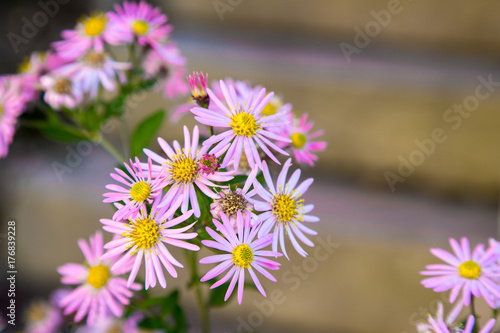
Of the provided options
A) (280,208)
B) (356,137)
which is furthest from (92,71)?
(356,137)

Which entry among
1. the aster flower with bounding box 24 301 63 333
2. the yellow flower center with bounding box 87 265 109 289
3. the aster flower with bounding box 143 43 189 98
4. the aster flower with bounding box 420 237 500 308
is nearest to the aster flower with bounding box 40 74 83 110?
the aster flower with bounding box 143 43 189 98

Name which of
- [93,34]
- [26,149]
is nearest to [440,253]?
[93,34]

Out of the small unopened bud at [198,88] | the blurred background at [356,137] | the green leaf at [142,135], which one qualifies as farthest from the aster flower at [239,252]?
the blurred background at [356,137]

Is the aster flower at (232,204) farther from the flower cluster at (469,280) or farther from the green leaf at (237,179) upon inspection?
the flower cluster at (469,280)

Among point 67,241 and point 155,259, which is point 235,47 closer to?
point 67,241

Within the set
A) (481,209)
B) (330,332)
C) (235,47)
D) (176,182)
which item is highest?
(235,47)

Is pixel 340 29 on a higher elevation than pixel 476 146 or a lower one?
higher

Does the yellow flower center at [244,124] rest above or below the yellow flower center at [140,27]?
below
